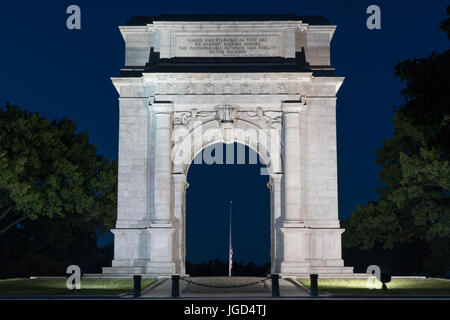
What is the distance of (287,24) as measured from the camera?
5628 cm

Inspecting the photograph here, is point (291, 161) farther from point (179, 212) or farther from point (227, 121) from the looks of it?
point (179, 212)

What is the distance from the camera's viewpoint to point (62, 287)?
44094 millimetres

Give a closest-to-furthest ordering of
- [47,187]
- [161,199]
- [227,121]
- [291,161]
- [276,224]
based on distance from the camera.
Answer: [161,199] < [291,161] < [227,121] < [276,224] < [47,187]

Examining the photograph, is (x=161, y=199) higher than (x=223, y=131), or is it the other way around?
(x=223, y=131)

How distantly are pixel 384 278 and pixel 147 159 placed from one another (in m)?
21.0

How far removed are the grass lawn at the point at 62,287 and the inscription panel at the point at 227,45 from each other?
57.4ft

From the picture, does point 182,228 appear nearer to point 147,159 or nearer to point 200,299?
point 147,159

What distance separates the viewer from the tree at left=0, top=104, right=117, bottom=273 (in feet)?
189

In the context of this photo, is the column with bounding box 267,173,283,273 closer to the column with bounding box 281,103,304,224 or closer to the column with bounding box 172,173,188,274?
the column with bounding box 281,103,304,224

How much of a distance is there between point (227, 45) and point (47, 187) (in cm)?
1786

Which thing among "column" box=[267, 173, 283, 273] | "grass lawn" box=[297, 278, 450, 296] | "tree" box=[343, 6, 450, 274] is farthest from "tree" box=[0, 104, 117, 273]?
"tree" box=[343, 6, 450, 274]

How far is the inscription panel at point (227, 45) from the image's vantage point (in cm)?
5650

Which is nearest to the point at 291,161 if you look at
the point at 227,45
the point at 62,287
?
the point at 227,45
